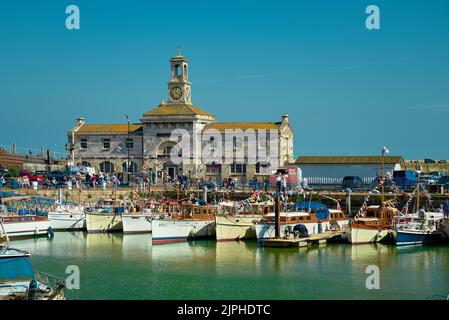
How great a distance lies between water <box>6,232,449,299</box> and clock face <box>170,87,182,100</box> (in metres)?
36.0

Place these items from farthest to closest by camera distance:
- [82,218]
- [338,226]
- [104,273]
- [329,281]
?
[82,218] → [338,226] → [104,273] → [329,281]

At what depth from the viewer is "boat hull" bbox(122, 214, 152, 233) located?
60.2 metres

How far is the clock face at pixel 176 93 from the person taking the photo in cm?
8944

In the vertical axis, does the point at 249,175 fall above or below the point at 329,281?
above

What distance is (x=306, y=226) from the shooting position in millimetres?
53219

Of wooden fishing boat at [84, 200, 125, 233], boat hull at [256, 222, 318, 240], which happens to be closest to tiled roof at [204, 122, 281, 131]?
wooden fishing boat at [84, 200, 125, 233]

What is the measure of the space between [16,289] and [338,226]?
3127cm

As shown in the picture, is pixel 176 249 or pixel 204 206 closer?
pixel 176 249

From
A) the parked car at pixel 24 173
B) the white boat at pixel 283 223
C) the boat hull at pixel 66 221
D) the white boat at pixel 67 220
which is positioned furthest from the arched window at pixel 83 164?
the white boat at pixel 283 223

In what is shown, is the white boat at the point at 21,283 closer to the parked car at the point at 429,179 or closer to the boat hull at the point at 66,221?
the boat hull at the point at 66,221

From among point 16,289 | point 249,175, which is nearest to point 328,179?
point 249,175

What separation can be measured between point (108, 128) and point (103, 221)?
29263 mm
